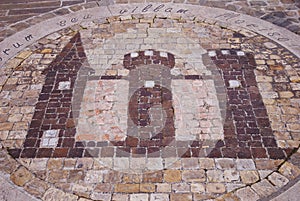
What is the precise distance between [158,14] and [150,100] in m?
2.56

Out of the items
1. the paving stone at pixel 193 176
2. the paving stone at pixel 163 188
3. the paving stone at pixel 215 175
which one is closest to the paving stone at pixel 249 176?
the paving stone at pixel 215 175

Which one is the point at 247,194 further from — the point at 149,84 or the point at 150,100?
the point at 149,84

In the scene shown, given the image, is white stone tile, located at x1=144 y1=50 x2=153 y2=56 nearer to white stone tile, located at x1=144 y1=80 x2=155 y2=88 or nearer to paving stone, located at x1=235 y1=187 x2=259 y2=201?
white stone tile, located at x1=144 y1=80 x2=155 y2=88

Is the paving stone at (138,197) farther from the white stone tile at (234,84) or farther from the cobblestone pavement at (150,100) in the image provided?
the white stone tile at (234,84)

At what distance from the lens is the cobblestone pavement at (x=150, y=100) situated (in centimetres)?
487

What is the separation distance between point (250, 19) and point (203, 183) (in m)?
3.99

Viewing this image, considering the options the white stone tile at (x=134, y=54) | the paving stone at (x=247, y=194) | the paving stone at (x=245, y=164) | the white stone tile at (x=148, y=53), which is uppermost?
the white stone tile at (x=148, y=53)

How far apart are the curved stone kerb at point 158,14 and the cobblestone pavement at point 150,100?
3 cm

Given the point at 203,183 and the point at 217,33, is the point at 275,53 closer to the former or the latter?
the point at 217,33

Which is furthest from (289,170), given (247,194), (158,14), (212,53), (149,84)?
(158,14)

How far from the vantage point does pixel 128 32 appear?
740cm

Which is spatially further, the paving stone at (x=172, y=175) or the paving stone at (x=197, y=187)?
the paving stone at (x=172, y=175)

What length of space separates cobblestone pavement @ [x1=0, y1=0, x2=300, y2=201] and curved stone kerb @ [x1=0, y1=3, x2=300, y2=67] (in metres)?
0.03

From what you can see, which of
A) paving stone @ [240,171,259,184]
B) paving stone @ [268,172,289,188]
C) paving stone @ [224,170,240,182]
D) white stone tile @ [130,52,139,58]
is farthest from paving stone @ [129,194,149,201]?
white stone tile @ [130,52,139,58]
